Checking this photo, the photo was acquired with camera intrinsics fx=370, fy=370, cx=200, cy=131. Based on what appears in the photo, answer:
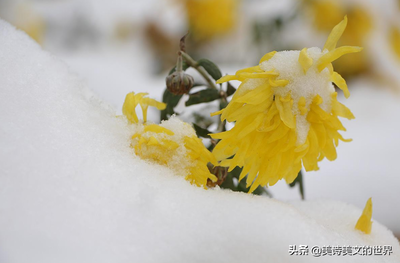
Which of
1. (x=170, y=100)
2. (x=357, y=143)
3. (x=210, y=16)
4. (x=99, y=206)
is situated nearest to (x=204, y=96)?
(x=170, y=100)

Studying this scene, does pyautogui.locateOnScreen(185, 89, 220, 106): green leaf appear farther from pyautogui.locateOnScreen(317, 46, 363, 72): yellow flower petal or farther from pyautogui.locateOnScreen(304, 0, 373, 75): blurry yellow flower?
pyautogui.locateOnScreen(304, 0, 373, 75): blurry yellow flower

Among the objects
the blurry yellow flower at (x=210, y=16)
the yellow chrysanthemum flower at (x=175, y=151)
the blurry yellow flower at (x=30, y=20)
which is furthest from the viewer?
the blurry yellow flower at (x=30, y=20)

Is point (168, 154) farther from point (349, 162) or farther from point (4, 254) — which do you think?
point (349, 162)

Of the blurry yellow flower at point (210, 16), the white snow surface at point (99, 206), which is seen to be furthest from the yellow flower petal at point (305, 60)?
the blurry yellow flower at point (210, 16)

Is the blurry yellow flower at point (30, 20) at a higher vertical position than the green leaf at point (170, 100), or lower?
→ higher

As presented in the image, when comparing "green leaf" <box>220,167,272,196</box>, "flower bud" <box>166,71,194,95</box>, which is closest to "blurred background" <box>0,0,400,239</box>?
"green leaf" <box>220,167,272,196</box>

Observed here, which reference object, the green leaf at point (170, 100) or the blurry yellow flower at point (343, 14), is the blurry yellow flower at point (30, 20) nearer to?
the blurry yellow flower at point (343, 14)

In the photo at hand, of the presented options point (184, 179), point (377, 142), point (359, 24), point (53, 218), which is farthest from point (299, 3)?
point (53, 218)
